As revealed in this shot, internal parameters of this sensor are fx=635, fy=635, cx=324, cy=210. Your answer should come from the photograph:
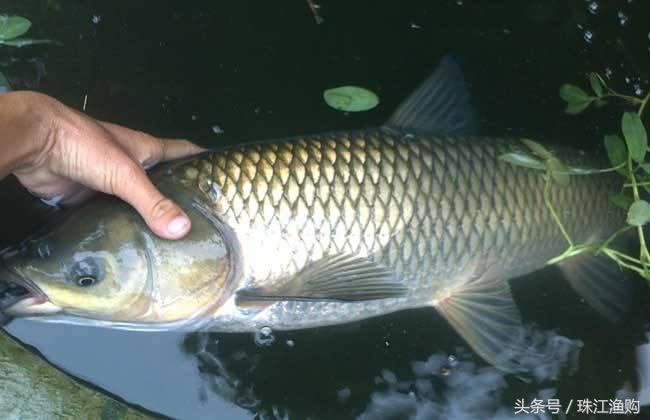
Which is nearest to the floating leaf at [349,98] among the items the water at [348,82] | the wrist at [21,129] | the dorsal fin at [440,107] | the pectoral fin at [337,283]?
the water at [348,82]

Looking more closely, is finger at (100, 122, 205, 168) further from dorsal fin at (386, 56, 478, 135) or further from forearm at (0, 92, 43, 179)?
dorsal fin at (386, 56, 478, 135)

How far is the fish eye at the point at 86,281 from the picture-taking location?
161cm

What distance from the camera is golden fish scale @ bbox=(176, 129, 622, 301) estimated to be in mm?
1763

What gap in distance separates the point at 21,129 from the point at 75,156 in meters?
0.15

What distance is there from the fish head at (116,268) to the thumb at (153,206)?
0.04 m

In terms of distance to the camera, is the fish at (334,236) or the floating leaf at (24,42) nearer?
the fish at (334,236)

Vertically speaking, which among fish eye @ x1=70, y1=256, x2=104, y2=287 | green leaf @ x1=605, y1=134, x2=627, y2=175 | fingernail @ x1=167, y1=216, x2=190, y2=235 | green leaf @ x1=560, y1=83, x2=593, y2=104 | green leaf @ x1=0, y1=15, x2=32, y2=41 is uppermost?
green leaf @ x1=0, y1=15, x2=32, y2=41

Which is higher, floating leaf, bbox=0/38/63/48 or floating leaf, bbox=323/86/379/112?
floating leaf, bbox=0/38/63/48

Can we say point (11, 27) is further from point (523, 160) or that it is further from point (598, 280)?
point (598, 280)

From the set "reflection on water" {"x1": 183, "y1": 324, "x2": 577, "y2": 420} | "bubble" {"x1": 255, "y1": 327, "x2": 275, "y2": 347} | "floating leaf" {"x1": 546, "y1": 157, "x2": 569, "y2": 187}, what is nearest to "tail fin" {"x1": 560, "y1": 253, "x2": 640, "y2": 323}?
"reflection on water" {"x1": 183, "y1": 324, "x2": 577, "y2": 420}

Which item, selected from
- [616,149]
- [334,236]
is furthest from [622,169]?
[334,236]

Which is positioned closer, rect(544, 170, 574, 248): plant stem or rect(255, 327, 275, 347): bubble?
rect(544, 170, 574, 248): plant stem

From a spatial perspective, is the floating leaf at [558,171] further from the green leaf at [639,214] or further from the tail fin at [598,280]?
the tail fin at [598,280]

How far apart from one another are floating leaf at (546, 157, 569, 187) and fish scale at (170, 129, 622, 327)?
74mm
